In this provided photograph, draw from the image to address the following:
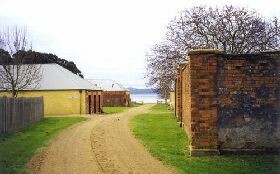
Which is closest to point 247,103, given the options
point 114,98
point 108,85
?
point 114,98

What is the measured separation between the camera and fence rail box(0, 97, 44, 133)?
63.3ft

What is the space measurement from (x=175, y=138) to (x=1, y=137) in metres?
7.02

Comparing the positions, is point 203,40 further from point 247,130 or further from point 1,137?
point 247,130

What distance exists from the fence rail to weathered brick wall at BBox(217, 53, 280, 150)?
10.2m

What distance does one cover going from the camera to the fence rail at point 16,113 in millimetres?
19281

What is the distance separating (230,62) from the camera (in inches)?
502

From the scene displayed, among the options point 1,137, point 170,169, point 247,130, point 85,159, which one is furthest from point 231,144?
point 1,137

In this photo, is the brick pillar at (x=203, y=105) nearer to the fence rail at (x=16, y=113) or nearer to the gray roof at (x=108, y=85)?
the fence rail at (x=16, y=113)

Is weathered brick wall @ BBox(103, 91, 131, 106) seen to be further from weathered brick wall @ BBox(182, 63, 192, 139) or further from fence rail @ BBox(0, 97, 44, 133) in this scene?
weathered brick wall @ BBox(182, 63, 192, 139)

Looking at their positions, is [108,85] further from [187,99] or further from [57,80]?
[187,99]

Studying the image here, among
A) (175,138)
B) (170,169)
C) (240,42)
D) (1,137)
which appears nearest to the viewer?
(170,169)

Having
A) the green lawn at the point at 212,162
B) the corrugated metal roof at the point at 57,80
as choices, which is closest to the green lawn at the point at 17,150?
the green lawn at the point at 212,162

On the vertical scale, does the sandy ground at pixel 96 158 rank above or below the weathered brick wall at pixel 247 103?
below

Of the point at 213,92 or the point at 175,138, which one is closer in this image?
the point at 213,92
